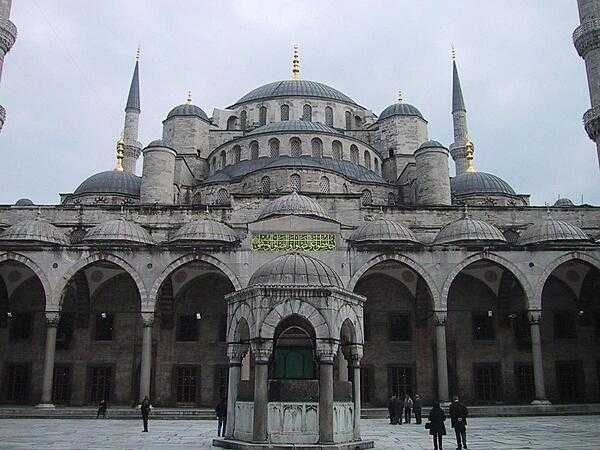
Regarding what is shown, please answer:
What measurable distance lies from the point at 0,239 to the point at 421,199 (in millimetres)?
15763

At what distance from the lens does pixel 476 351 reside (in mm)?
22062

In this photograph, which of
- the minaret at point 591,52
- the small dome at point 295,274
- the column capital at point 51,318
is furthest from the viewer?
the minaret at point 591,52

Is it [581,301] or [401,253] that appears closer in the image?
[401,253]

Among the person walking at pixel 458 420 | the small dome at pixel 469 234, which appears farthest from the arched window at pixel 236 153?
the person walking at pixel 458 420

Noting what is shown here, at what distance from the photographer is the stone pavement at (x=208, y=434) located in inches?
404

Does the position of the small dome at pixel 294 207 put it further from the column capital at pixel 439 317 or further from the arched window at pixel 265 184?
the column capital at pixel 439 317

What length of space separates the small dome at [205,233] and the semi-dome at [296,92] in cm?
1385

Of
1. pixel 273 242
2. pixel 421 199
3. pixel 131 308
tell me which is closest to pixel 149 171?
pixel 131 308

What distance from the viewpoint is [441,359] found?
18969 millimetres

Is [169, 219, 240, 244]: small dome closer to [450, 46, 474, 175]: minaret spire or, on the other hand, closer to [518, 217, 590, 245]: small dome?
[518, 217, 590, 245]: small dome

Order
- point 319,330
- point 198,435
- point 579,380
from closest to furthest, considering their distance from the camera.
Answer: point 319,330
point 198,435
point 579,380

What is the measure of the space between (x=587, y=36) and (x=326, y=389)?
67.5 feet

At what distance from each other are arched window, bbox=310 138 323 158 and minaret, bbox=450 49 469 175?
968 cm

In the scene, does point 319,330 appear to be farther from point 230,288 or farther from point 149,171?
point 149,171
